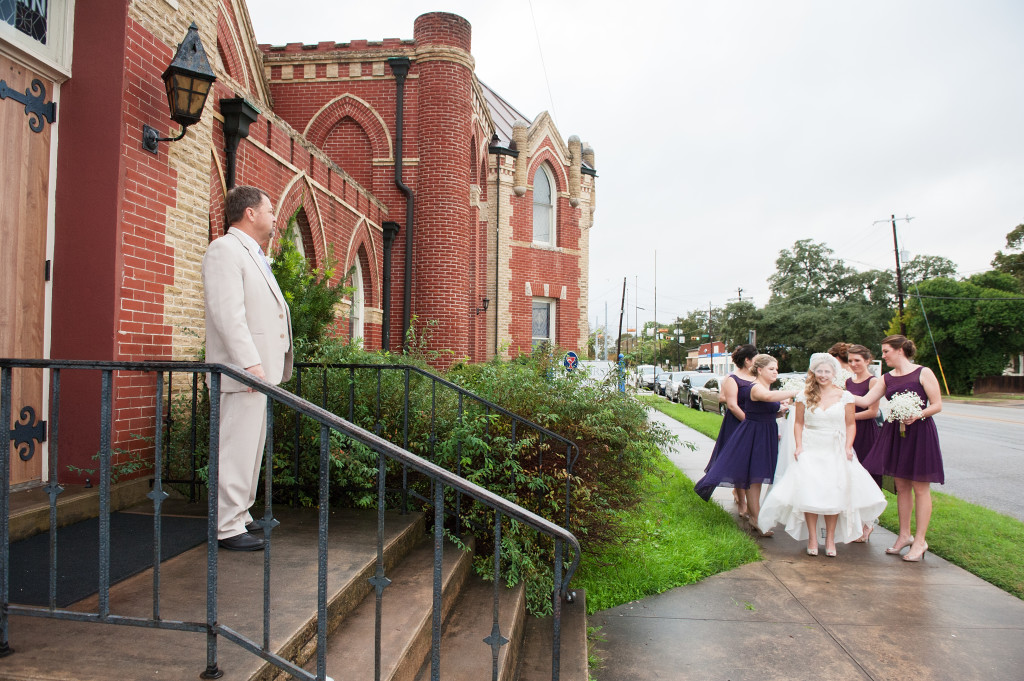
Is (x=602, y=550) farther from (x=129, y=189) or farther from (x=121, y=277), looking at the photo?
(x=129, y=189)

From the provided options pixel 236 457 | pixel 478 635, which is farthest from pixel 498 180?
pixel 478 635

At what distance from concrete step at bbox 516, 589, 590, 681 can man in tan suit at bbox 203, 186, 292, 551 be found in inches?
64.1

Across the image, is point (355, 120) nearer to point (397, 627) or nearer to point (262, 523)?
point (397, 627)

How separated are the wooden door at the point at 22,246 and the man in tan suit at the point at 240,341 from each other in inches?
57.8

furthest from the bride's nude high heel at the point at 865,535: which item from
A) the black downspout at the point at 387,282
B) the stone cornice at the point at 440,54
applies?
the stone cornice at the point at 440,54

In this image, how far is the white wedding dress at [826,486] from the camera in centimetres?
575

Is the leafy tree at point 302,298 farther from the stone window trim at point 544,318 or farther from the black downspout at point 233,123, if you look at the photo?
the stone window trim at point 544,318

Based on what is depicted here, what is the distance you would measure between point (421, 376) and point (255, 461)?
2126 millimetres

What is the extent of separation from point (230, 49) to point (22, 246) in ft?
31.4

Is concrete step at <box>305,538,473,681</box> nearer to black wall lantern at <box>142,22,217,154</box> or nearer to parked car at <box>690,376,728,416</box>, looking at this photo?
black wall lantern at <box>142,22,217,154</box>

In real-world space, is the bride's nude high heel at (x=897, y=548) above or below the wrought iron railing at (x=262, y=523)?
below

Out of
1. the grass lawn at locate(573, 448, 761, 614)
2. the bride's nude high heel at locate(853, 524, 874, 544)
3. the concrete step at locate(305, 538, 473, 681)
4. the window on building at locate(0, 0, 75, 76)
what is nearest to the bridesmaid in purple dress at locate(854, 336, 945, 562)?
the bride's nude high heel at locate(853, 524, 874, 544)

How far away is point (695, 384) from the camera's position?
26.2m

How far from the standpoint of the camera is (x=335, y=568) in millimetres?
3254
